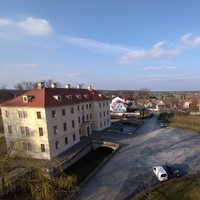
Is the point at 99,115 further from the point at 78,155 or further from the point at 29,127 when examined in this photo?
the point at 29,127

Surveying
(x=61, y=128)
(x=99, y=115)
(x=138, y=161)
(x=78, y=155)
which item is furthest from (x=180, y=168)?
(x=99, y=115)

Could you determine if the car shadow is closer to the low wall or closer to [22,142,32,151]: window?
the low wall

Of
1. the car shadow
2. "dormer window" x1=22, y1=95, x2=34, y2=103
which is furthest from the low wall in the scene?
"dormer window" x1=22, y1=95, x2=34, y2=103

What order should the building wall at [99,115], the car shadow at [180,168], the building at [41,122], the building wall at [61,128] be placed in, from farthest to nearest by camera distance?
1. the building wall at [99,115]
2. the building wall at [61,128]
3. the building at [41,122]
4. the car shadow at [180,168]

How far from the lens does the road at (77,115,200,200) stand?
1828cm

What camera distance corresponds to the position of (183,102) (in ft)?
309

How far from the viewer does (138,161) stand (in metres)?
25.3

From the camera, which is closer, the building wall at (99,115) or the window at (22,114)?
the window at (22,114)

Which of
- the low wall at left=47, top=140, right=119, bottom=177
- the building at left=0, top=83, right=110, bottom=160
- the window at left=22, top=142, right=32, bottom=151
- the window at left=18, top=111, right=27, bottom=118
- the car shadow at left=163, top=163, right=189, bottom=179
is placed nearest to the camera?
the car shadow at left=163, top=163, right=189, bottom=179

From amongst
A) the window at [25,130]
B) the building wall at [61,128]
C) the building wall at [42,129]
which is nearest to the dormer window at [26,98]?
the building wall at [42,129]

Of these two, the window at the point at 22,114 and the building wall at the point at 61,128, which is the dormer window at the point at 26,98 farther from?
the building wall at the point at 61,128

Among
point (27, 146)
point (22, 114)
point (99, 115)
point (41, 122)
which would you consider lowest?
point (27, 146)

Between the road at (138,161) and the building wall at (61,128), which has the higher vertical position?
the building wall at (61,128)

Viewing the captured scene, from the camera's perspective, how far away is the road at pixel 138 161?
60.0 feet
